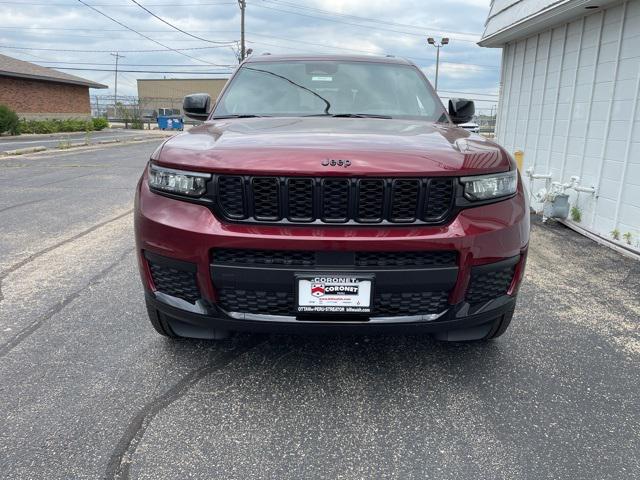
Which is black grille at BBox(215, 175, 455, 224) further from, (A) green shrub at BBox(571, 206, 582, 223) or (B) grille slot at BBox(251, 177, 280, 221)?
(A) green shrub at BBox(571, 206, 582, 223)

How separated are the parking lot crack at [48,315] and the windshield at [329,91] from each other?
1.75m

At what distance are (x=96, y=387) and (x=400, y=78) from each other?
2.97 m

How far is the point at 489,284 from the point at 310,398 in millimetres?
1037

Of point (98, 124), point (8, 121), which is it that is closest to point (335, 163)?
point (8, 121)

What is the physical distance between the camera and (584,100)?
22.0 feet

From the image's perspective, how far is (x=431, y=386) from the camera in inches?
106

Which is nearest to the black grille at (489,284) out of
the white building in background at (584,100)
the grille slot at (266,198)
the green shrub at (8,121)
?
the grille slot at (266,198)

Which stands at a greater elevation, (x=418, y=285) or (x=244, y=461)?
(x=418, y=285)

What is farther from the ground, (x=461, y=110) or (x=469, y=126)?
(x=461, y=110)

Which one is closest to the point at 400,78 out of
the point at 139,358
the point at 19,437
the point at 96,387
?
the point at 139,358

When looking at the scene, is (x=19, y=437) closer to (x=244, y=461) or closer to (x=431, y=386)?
(x=244, y=461)

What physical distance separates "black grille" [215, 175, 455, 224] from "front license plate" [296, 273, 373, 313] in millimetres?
254

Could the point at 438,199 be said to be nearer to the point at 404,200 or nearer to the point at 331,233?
the point at 404,200

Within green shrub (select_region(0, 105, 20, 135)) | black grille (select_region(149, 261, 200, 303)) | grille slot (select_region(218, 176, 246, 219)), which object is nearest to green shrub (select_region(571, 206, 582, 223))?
grille slot (select_region(218, 176, 246, 219))
